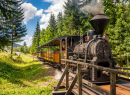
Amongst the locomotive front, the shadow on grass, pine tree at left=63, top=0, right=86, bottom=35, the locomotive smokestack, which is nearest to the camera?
the locomotive front

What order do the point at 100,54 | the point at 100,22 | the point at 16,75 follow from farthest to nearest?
the point at 16,75
the point at 100,22
the point at 100,54

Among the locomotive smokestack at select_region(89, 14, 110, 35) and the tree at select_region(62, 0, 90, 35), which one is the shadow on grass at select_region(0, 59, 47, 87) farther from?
the tree at select_region(62, 0, 90, 35)

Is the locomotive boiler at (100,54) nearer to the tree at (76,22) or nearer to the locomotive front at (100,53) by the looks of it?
the locomotive front at (100,53)

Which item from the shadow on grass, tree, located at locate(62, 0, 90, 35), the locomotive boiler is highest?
tree, located at locate(62, 0, 90, 35)

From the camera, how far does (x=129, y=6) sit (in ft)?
36.3

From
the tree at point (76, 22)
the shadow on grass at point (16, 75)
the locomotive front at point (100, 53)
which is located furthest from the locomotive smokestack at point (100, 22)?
the tree at point (76, 22)

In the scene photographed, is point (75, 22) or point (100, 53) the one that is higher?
point (75, 22)

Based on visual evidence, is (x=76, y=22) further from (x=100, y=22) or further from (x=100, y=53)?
(x=100, y=53)

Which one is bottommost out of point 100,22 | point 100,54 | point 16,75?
point 16,75

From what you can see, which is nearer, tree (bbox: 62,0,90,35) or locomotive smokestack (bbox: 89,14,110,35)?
locomotive smokestack (bbox: 89,14,110,35)

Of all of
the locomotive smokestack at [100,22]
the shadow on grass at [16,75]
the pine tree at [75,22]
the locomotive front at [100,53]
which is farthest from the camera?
the pine tree at [75,22]

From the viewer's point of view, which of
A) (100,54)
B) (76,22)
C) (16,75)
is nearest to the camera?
(100,54)

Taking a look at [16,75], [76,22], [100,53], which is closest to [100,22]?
[100,53]

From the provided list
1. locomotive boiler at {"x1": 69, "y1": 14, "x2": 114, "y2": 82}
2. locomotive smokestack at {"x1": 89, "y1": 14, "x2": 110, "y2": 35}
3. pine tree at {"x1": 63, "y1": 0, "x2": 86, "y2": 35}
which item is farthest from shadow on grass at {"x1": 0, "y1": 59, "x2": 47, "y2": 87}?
pine tree at {"x1": 63, "y1": 0, "x2": 86, "y2": 35}
